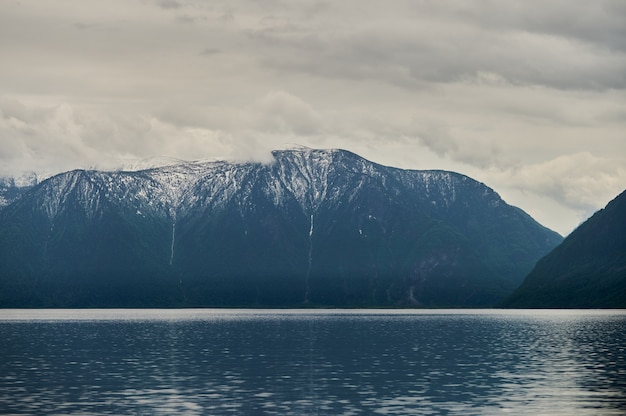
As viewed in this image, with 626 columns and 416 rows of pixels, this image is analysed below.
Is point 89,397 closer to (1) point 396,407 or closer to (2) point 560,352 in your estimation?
(1) point 396,407

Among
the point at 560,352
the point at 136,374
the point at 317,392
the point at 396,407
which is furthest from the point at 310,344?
the point at 396,407

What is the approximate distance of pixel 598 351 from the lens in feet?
480

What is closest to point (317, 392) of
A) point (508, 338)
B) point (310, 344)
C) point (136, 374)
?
point (136, 374)

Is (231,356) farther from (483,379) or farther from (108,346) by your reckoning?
(483,379)

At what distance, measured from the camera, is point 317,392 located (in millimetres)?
93625

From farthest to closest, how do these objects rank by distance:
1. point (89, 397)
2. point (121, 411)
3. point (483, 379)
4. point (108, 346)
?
point (108, 346) → point (483, 379) → point (89, 397) → point (121, 411)

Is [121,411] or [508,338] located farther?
[508,338]

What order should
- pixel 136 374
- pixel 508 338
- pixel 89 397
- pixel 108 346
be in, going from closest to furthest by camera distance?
pixel 89 397 < pixel 136 374 < pixel 108 346 < pixel 508 338

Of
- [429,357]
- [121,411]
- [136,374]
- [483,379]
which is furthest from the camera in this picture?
[429,357]

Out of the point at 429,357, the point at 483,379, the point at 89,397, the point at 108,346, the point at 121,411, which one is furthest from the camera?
the point at 108,346

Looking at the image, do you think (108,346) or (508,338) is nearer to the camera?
(108,346)

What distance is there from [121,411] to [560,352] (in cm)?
8526

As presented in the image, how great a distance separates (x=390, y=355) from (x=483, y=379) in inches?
1538

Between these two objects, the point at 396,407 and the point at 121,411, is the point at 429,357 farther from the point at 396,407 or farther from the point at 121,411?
the point at 121,411
